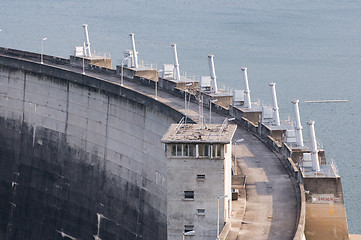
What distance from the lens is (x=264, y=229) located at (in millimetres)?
43906

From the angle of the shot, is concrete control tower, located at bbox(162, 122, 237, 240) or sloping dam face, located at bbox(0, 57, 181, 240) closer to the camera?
concrete control tower, located at bbox(162, 122, 237, 240)

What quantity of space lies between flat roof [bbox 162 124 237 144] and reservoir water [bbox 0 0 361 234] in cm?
3320

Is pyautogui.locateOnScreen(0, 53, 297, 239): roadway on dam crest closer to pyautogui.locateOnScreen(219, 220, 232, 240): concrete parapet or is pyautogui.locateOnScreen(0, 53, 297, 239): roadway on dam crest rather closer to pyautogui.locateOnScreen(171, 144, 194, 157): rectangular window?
pyautogui.locateOnScreen(219, 220, 232, 240): concrete parapet

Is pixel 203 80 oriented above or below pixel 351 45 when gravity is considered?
below

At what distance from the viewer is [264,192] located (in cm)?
5088

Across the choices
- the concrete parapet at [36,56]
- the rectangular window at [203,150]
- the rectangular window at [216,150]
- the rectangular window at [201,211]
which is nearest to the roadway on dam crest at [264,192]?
the rectangular window at [201,211]

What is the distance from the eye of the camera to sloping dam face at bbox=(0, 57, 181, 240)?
6419 centimetres

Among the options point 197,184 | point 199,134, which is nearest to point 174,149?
point 199,134

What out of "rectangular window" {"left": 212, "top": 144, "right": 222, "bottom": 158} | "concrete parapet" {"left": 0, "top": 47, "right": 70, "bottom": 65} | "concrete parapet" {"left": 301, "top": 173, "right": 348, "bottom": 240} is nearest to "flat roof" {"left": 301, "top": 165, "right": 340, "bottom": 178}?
"concrete parapet" {"left": 301, "top": 173, "right": 348, "bottom": 240}

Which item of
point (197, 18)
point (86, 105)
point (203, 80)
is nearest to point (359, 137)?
point (203, 80)

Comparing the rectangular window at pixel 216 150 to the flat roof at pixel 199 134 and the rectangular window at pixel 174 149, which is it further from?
the rectangular window at pixel 174 149

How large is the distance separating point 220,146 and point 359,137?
6037cm

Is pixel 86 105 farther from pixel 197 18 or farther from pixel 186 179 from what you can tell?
pixel 197 18

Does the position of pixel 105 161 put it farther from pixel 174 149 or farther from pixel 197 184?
pixel 197 184
